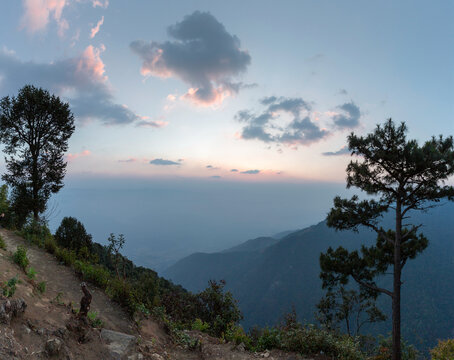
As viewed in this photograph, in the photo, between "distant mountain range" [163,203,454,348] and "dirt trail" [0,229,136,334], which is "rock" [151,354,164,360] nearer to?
"dirt trail" [0,229,136,334]

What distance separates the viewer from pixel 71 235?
499 inches

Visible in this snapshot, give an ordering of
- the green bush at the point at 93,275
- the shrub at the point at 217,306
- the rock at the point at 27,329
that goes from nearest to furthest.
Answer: the rock at the point at 27,329 → the green bush at the point at 93,275 → the shrub at the point at 217,306

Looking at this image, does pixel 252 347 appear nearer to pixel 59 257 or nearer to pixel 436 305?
pixel 59 257

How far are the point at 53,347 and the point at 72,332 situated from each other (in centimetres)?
87

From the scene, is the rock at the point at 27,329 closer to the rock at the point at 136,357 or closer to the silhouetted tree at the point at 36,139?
the rock at the point at 136,357

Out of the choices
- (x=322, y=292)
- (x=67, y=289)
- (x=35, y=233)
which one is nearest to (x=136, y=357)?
(x=67, y=289)

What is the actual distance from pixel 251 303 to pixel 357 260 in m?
166

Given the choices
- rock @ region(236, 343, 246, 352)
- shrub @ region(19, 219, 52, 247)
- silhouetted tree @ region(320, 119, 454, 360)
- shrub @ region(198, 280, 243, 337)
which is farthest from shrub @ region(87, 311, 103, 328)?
silhouetted tree @ region(320, 119, 454, 360)

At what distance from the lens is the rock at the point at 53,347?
420 centimetres

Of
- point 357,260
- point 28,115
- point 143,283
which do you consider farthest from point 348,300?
point 28,115

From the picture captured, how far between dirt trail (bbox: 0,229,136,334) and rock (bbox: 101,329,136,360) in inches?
34.2

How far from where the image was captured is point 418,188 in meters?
12.2

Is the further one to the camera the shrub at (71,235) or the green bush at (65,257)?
the shrub at (71,235)

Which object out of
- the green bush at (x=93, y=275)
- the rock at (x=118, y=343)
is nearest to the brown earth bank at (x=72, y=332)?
the rock at (x=118, y=343)
